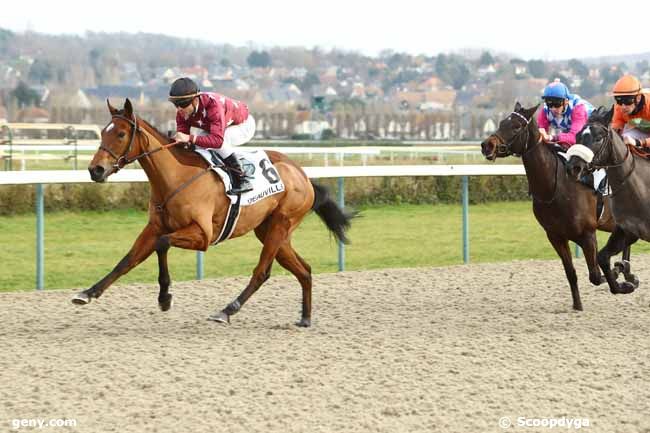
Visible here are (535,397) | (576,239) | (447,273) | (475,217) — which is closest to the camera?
(535,397)

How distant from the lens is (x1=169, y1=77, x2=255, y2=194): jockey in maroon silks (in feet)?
21.1

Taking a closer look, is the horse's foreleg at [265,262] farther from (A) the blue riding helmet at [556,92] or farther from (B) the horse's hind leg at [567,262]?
(A) the blue riding helmet at [556,92]

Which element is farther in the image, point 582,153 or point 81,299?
point 582,153

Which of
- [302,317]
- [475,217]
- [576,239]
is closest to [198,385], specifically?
[302,317]

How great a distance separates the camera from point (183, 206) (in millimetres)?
6309

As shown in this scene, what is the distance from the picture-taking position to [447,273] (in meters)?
9.30

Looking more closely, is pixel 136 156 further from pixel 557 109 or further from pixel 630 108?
pixel 630 108

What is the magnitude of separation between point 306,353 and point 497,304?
2295mm

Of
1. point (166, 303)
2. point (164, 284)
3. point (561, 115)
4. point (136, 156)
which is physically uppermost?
point (561, 115)

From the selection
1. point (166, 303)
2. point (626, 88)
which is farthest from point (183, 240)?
point (626, 88)

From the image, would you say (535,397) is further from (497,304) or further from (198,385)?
(497,304)

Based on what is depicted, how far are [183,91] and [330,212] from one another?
149cm

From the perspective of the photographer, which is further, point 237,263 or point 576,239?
point 237,263

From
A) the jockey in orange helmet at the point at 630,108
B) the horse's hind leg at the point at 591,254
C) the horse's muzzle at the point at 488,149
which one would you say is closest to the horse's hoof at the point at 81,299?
the horse's muzzle at the point at 488,149
